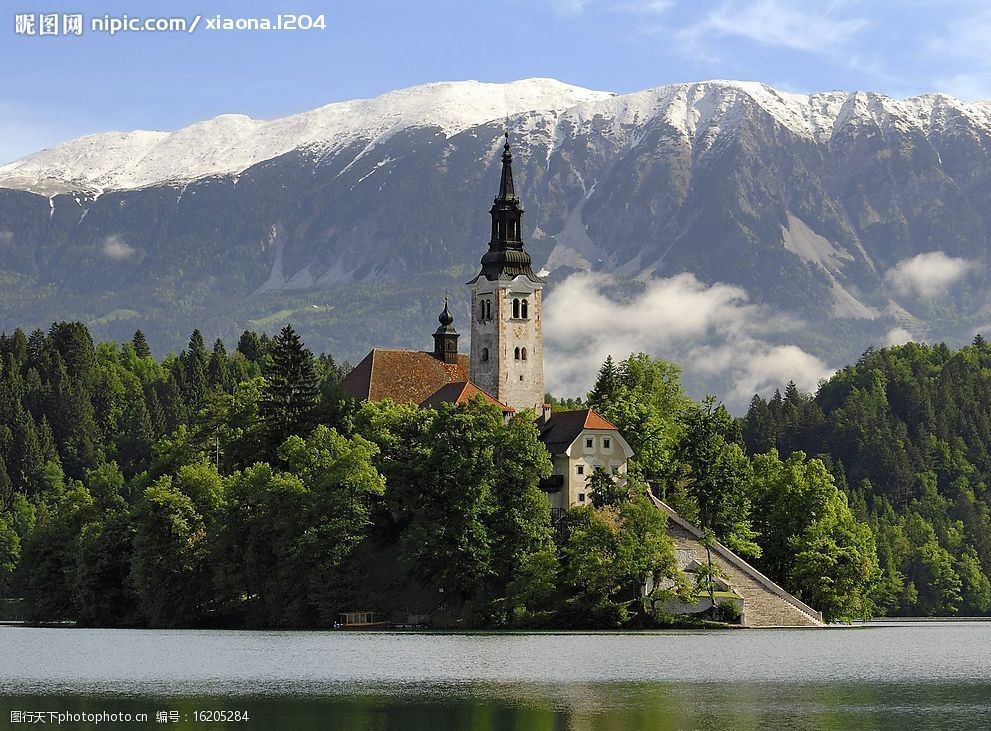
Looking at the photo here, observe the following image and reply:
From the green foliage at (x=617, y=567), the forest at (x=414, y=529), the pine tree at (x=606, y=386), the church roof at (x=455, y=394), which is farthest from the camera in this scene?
the pine tree at (x=606, y=386)

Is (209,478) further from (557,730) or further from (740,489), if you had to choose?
(557,730)

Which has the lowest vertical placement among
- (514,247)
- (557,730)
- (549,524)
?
(557,730)

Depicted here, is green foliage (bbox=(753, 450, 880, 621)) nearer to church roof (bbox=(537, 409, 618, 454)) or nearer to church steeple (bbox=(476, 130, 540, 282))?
church roof (bbox=(537, 409, 618, 454))

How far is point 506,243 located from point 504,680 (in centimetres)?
7768

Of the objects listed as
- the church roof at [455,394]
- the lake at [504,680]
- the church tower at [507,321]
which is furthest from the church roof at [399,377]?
the lake at [504,680]

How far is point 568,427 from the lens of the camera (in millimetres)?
124125

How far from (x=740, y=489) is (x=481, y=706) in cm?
6384

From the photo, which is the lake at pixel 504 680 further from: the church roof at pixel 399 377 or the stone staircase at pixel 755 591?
the church roof at pixel 399 377

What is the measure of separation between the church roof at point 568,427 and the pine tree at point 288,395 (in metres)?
18.6

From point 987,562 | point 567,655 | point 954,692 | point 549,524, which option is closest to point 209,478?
point 549,524

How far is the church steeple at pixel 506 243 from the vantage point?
14288cm

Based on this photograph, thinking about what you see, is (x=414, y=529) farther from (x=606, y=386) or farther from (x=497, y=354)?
(x=606, y=386)

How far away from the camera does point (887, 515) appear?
19988cm

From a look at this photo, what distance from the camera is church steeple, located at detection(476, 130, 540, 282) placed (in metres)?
143
